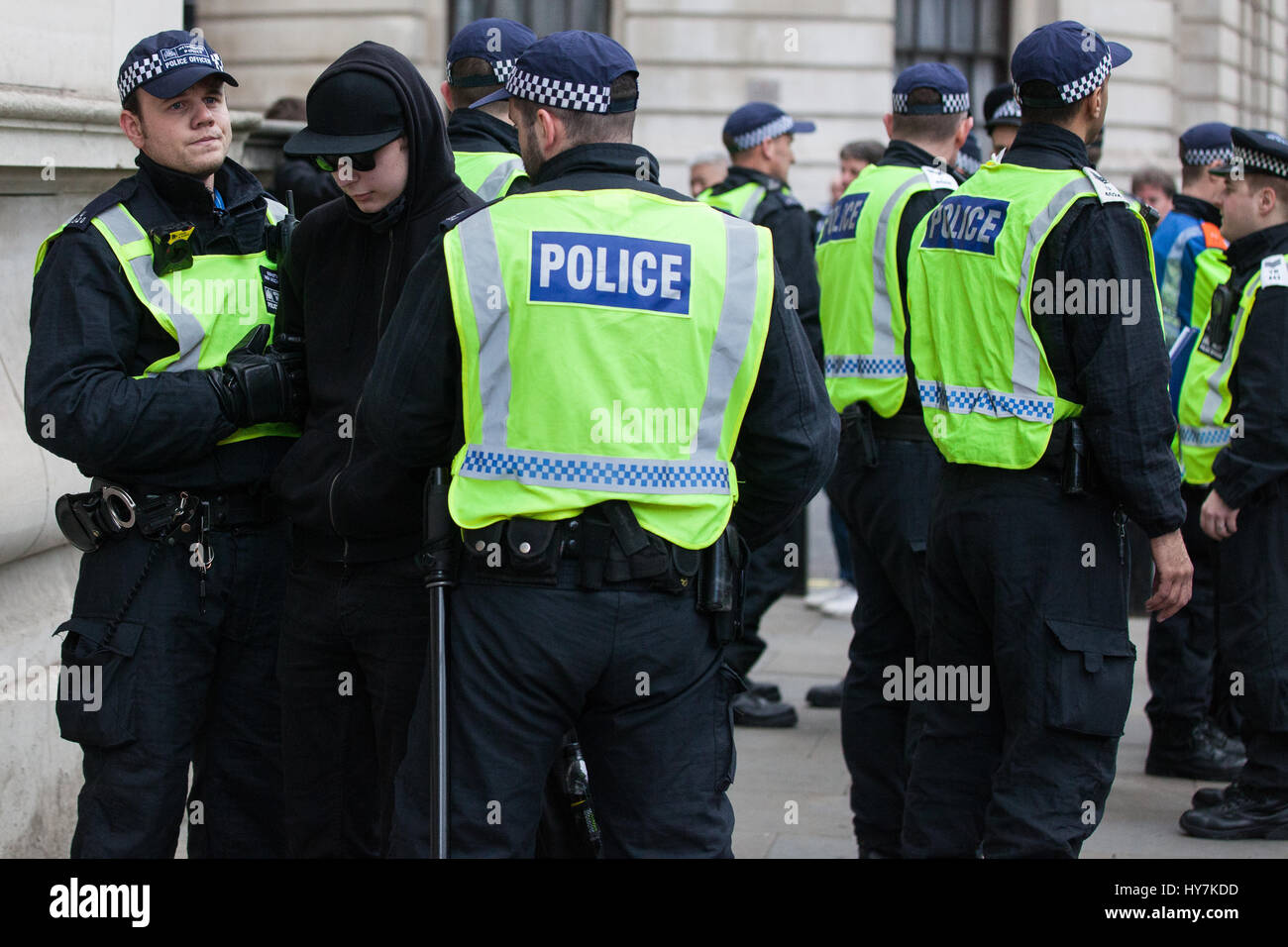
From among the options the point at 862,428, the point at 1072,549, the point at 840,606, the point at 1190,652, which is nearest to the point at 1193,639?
Answer: the point at 1190,652

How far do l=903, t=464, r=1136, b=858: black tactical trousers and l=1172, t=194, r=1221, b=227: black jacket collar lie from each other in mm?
3336

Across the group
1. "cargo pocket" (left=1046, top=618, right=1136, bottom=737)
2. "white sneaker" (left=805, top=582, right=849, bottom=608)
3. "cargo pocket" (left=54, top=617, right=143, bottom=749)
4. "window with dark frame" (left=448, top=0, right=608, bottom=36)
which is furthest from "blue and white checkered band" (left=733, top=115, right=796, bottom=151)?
"window with dark frame" (left=448, top=0, right=608, bottom=36)

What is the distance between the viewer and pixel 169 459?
3840 mm

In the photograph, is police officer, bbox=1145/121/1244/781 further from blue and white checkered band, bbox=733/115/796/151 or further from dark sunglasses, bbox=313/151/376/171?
dark sunglasses, bbox=313/151/376/171

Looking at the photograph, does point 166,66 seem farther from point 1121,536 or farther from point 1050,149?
point 1121,536

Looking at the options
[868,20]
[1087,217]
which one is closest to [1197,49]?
[868,20]

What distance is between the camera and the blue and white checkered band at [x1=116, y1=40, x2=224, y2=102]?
3984 millimetres

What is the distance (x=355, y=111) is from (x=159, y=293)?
668 millimetres

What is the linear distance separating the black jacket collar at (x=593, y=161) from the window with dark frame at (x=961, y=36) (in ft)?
52.2

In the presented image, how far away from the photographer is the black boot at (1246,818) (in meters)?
5.76

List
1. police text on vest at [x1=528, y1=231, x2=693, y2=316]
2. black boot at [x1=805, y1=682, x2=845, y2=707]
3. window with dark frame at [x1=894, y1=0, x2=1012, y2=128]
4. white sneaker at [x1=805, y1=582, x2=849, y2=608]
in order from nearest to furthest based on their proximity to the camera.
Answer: police text on vest at [x1=528, y1=231, x2=693, y2=316] → black boot at [x1=805, y1=682, x2=845, y2=707] → white sneaker at [x1=805, y1=582, x2=849, y2=608] → window with dark frame at [x1=894, y1=0, x2=1012, y2=128]

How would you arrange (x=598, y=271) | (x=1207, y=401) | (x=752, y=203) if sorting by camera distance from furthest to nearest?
(x=752, y=203) < (x=1207, y=401) < (x=598, y=271)

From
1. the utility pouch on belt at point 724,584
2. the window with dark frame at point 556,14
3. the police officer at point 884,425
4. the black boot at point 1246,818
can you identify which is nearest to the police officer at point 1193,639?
the black boot at point 1246,818

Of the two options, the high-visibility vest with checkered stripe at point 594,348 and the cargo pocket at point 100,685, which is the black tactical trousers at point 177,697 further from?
the high-visibility vest with checkered stripe at point 594,348
